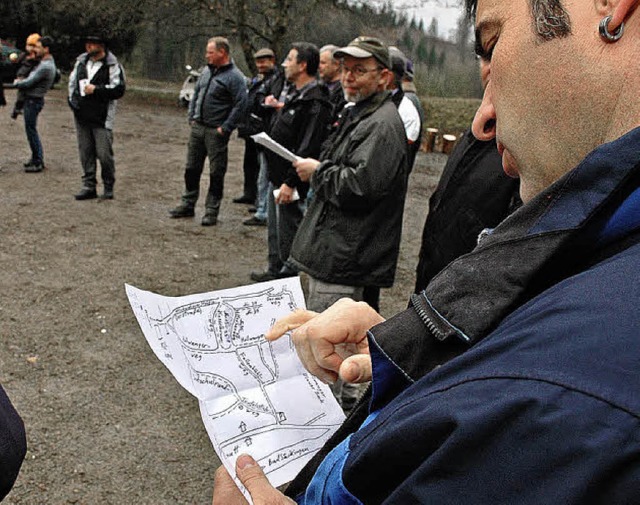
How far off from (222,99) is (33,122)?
3242mm

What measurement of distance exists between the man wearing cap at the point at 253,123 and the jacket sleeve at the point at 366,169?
127 inches

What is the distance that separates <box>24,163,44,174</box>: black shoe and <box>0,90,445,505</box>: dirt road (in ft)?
0.36

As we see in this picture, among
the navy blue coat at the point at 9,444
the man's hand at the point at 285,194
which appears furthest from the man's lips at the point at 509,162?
the man's hand at the point at 285,194

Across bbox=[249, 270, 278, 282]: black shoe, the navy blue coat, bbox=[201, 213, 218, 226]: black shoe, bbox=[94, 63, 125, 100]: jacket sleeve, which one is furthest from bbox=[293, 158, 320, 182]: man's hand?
bbox=[94, 63, 125, 100]: jacket sleeve

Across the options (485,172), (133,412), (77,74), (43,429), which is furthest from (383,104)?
(77,74)

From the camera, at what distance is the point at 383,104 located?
362cm

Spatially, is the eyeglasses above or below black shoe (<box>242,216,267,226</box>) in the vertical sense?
above

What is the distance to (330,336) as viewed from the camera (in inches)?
51.3

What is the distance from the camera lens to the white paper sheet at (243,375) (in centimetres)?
126

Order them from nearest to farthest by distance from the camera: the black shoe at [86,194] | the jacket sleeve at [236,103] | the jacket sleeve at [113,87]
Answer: the jacket sleeve at [236,103] → the jacket sleeve at [113,87] → the black shoe at [86,194]

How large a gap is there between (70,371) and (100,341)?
43 cm

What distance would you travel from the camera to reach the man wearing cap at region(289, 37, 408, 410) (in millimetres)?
3459

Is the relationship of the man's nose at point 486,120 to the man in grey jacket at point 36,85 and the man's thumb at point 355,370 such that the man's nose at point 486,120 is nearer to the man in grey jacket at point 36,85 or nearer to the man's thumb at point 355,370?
the man's thumb at point 355,370

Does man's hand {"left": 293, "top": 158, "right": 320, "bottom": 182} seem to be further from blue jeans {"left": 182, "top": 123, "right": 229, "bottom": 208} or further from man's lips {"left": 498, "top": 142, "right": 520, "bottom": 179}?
man's lips {"left": 498, "top": 142, "right": 520, "bottom": 179}
